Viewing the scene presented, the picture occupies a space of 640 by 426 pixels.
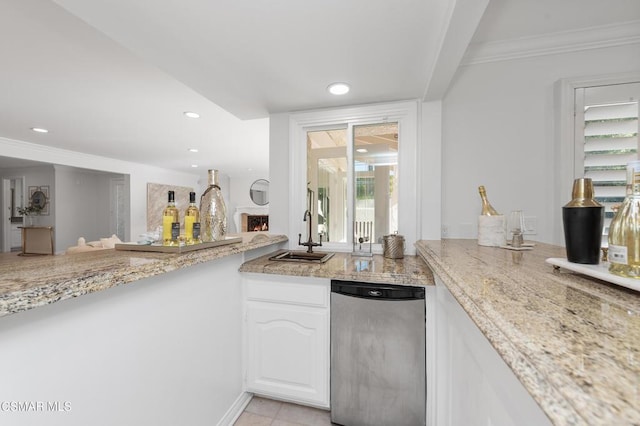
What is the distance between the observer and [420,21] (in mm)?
1180

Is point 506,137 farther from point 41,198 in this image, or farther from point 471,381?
point 41,198

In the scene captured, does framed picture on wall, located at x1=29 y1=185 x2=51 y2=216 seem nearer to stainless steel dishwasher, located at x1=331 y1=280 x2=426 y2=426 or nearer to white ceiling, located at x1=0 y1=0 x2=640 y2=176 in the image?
white ceiling, located at x1=0 y1=0 x2=640 y2=176

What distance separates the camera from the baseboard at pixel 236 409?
156cm

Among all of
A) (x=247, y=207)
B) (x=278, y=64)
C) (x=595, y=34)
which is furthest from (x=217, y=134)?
(x=247, y=207)

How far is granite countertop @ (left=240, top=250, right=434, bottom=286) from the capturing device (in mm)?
1444

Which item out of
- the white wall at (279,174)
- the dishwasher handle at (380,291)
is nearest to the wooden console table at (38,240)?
Answer: the white wall at (279,174)

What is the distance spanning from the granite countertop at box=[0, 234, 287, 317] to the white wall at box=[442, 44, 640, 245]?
1.82 meters

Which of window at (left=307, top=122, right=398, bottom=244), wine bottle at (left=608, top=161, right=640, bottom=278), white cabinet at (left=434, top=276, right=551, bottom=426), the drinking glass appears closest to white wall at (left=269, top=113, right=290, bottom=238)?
window at (left=307, top=122, right=398, bottom=244)

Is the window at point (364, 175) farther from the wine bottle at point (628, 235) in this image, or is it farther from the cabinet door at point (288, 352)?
the wine bottle at point (628, 235)

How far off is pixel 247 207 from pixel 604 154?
8017 millimetres

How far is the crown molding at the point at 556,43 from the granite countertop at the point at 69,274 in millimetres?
2298

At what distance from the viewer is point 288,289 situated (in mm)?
1670

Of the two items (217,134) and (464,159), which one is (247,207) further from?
(464,159)

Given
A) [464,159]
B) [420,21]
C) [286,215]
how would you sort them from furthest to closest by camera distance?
[286,215] → [464,159] → [420,21]
